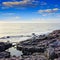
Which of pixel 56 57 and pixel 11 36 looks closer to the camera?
pixel 56 57

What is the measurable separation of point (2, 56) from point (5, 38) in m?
12.7

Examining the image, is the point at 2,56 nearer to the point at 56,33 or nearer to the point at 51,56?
the point at 51,56

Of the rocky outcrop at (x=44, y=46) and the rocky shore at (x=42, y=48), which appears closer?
the rocky shore at (x=42, y=48)

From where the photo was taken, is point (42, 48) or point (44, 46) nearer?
point (42, 48)

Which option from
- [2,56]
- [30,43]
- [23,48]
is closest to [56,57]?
[2,56]

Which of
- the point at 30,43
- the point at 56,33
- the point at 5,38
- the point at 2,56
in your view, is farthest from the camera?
the point at 5,38

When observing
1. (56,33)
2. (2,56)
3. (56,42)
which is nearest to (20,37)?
(56,33)

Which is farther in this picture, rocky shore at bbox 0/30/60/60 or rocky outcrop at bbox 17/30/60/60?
rocky outcrop at bbox 17/30/60/60

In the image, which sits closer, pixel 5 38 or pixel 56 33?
pixel 56 33

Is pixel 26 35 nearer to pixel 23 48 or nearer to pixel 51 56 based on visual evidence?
pixel 23 48

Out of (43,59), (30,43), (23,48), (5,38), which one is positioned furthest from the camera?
(5,38)

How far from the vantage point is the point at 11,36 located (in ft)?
107

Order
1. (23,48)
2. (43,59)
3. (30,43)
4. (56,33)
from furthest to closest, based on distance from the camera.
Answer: (56,33) < (30,43) < (23,48) < (43,59)

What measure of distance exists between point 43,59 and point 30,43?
824 centimetres
